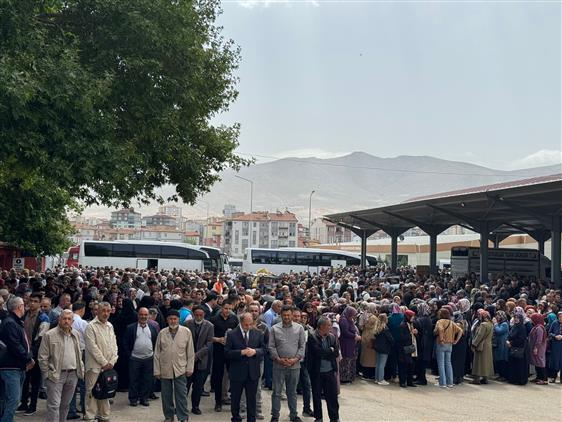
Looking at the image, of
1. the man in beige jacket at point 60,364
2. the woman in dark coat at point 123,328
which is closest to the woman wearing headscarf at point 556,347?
the woman in dark coat at point 123,328

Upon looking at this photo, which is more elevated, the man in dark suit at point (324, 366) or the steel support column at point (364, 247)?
the steel support column at point (364, 247)

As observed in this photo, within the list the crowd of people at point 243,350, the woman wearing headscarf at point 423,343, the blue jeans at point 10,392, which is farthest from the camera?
the woman wearing headscarf at point 423,343

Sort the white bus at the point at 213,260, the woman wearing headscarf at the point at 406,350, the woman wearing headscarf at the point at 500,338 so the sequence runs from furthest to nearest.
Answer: the white bus at the point at 213,260 → the woman wearing headscarf at the point at 500,338 → the woman wearing headscarf at the point at 406,350

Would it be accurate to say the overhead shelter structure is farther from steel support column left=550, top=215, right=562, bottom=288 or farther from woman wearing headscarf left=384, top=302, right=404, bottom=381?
woman wearing headscarf left=384, top=302, right=404, bottom=381

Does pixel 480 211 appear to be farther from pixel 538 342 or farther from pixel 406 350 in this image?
pixel 406 350

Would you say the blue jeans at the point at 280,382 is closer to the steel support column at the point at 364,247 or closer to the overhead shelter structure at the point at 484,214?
the overhead shelter structure at the point at 484,214

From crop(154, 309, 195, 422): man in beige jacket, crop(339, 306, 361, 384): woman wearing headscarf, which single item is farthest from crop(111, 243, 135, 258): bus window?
crop(154, 309, 195, 422): man in beige jacket

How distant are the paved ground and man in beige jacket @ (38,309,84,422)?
1110 mm

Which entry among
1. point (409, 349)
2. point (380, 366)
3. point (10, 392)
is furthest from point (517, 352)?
point (10, 392)

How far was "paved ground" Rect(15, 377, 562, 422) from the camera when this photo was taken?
919cm

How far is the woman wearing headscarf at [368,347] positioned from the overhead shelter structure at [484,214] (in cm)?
992

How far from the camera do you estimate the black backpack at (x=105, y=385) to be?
802 centimetres

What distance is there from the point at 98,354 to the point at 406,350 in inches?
242

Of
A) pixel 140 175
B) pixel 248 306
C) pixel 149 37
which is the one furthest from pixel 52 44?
pixel 248 306
